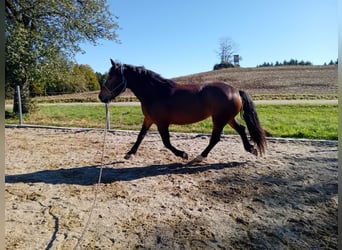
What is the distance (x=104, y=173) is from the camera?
368 cm

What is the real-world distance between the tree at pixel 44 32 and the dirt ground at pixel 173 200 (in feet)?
19.2

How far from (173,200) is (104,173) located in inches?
51.4

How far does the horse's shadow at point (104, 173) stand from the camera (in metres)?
3.40

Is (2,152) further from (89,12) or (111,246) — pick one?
(89,12)

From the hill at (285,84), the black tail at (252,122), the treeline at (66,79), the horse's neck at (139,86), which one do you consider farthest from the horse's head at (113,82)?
the hill at (285,84)

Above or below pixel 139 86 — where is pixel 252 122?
below

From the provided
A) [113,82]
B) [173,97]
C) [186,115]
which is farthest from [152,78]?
[186,115]

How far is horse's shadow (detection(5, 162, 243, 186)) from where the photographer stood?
340cm

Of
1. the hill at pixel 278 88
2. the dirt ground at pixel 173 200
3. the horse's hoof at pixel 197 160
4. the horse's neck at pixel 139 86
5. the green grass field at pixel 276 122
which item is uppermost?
the hill at pixel 278 88

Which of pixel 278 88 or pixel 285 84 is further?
pixel 285 84

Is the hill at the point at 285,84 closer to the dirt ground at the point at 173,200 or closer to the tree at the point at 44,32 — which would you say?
the tree at the point at 44,32

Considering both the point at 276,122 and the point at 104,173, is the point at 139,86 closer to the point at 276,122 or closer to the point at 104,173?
the point at 104,173

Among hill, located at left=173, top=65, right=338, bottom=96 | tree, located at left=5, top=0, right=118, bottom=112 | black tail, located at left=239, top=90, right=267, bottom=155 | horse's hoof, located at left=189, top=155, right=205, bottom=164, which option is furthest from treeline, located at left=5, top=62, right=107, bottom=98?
hill, located at left=173, top=65, right=338, bottom=96

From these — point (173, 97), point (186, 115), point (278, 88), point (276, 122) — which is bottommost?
point (276, 122)
